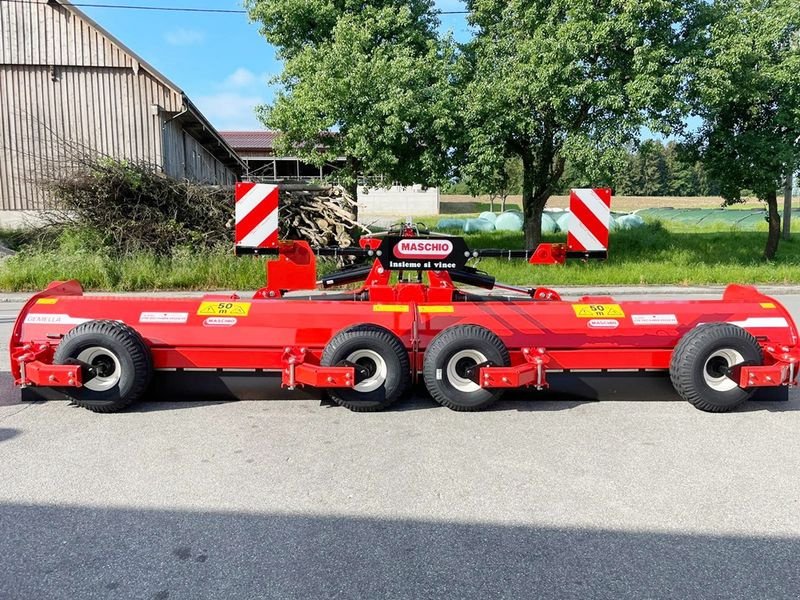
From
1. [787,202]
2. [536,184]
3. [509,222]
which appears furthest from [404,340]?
[509,222]

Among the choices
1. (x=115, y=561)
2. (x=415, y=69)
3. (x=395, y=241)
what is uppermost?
(x=415, y=69)

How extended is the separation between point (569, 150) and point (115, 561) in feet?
44.7

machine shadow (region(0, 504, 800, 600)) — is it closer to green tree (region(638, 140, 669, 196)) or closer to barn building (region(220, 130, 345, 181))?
barn building (region(220, 130, 345, 181))

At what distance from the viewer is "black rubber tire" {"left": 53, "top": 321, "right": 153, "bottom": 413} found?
4305 millimetres

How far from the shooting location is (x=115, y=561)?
259 cm

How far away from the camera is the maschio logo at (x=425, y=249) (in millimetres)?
4809

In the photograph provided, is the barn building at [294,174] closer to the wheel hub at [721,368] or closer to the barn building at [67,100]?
the barn building at [67,100]

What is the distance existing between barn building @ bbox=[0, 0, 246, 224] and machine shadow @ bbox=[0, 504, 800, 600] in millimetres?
15173

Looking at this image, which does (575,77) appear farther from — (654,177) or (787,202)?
(654,177)

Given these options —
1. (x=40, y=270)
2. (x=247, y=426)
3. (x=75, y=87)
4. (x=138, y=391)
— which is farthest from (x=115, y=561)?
(x=75, y=87)

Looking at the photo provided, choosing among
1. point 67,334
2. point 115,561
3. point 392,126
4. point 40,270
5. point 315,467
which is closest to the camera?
point 115,561

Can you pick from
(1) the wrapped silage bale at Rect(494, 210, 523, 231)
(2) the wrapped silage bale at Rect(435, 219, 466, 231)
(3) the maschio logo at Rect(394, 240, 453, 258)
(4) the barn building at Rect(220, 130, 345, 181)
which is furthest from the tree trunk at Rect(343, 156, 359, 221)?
(4) the barn building at Rect(220, 130, 345, 181)

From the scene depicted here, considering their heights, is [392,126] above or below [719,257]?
above

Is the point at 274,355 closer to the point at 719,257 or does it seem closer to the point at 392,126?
the point at 392,126
